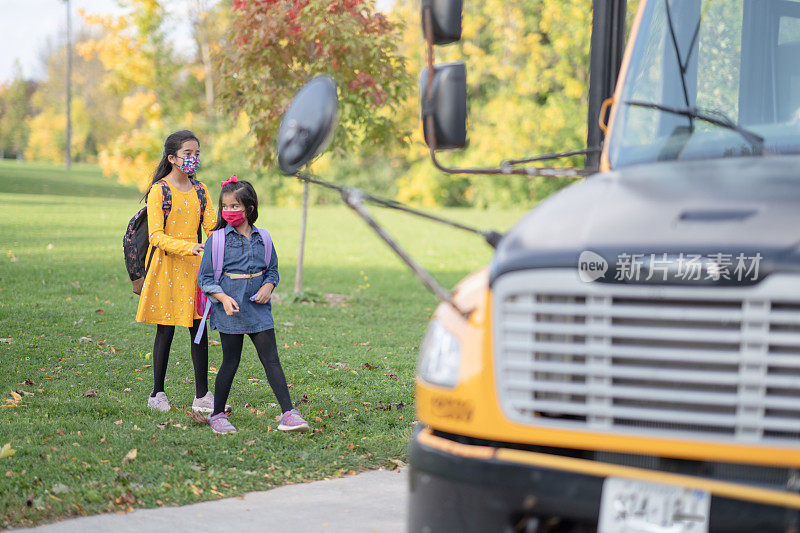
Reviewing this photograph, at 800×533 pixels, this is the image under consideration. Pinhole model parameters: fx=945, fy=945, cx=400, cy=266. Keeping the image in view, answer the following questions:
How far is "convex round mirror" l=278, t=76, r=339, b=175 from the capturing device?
3.63 m

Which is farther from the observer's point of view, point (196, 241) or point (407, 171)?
point (407, 171)

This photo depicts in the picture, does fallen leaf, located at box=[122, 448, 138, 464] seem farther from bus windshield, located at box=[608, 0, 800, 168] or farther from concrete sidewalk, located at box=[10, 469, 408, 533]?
bus windshield, located at box=[608, 0, 800, 168]

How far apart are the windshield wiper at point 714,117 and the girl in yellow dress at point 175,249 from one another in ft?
11.1

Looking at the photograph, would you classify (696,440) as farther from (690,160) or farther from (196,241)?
(196,241)

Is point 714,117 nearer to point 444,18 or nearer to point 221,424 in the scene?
point 444,18

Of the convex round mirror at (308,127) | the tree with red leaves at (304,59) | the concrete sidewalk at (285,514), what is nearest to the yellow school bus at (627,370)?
the convex round mirror at (308,127)

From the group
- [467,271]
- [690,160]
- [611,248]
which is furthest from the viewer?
[467,271]

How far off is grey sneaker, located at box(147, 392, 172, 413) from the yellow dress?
22.6 inches

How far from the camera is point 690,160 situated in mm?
3809

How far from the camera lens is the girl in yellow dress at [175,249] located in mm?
6453

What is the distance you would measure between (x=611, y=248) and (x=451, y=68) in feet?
4.86

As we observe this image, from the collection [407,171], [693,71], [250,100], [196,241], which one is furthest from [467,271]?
[407,171]

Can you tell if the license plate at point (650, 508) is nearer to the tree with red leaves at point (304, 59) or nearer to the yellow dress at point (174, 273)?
the yellow dress at point (174, 273)

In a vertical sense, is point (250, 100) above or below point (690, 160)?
above
